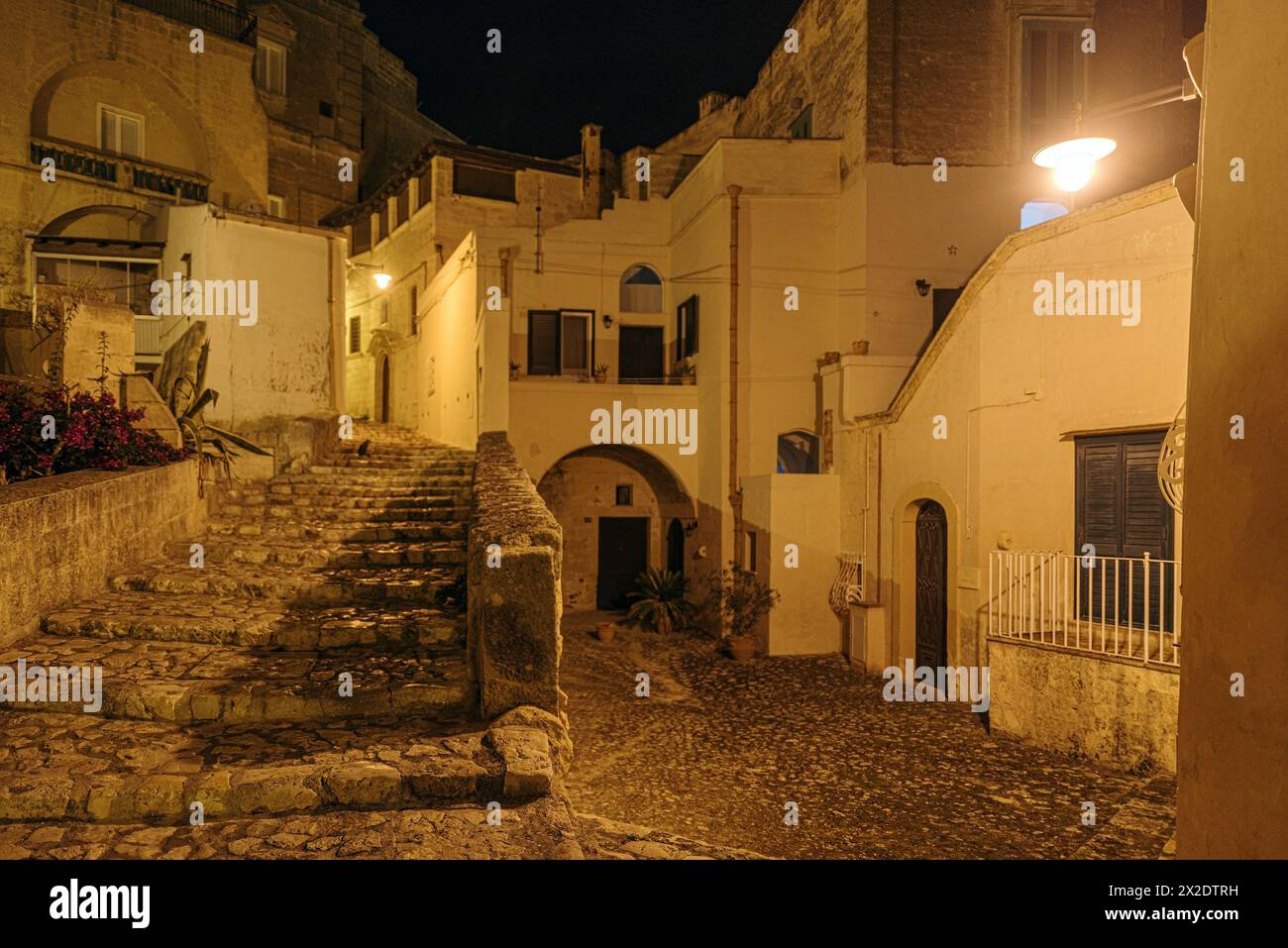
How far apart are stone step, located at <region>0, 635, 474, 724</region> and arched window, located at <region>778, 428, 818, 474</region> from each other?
1181cm

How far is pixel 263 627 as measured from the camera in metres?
5.55

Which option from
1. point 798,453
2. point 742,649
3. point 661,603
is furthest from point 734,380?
point 742,649

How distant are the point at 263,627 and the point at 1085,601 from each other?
29.3 ft

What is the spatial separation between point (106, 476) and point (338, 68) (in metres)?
23.8

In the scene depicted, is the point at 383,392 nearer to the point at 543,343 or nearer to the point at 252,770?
the point at 543,343

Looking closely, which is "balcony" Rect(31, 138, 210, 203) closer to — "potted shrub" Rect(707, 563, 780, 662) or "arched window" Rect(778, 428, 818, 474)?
"arched window" Rect(778, 428, 818, 474)

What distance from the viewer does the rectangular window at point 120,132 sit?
18.4 m

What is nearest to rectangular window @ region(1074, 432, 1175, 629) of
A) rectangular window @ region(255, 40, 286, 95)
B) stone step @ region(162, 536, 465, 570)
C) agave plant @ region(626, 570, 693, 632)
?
stone step @ region(162, 536, 465, 570)

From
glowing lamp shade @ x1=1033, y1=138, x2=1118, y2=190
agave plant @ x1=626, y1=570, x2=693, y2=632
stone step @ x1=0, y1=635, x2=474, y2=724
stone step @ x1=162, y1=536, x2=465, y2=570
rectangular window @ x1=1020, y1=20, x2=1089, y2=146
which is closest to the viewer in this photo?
glowing lamp shade @ x1=1033, y1=138, x2=1118, y2=190

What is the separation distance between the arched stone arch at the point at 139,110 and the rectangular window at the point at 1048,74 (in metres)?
19.1

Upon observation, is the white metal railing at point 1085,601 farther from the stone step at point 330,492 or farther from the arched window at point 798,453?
the stone step at point 330,492

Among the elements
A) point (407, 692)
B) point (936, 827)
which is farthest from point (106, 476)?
point (936, 827)

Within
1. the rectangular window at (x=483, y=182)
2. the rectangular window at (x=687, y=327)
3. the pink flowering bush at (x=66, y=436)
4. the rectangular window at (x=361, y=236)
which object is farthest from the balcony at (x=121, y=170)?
the pink flowering bush at (x=66, y=436)

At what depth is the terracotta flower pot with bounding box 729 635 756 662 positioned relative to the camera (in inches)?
556
